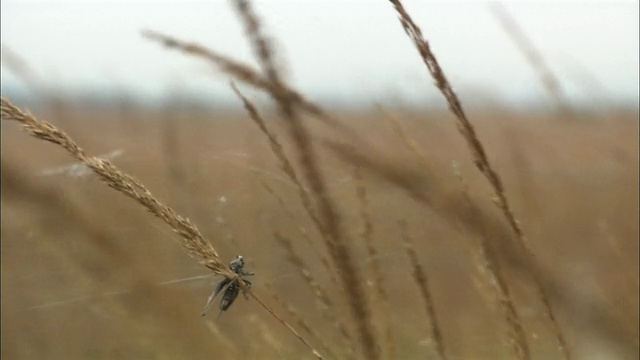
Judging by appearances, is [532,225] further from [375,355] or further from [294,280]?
[375,355]

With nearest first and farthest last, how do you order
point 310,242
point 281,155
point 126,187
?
point 126,187 → point 281,155 → point 310,242

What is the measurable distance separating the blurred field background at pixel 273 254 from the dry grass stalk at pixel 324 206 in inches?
3.7

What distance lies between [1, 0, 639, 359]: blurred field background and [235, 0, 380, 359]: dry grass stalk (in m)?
0.10

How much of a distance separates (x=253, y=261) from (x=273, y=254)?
0.10 metres

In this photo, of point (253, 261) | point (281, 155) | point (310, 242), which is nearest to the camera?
point (281, 155)

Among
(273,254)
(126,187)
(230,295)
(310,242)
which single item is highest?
(126,187)

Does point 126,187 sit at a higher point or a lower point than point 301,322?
higher

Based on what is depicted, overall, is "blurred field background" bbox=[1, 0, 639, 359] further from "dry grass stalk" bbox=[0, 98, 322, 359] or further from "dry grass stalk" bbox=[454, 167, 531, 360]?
"dry grass stalk" bbox=[0, 98, 322, 359]

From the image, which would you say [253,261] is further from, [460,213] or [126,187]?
[126,187]

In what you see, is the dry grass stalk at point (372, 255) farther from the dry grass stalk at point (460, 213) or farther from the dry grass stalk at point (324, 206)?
the dry grass stalk at point (324, 206)

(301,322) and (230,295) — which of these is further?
(301,322)

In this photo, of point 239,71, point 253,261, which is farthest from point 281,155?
point 253,261

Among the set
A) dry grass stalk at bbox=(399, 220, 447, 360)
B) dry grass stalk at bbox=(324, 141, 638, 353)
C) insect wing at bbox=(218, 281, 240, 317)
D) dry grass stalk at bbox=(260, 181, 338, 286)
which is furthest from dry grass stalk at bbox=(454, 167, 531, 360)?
insect wing at bbox=(218, 281, 240, 317)

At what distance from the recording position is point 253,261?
1.77 m
